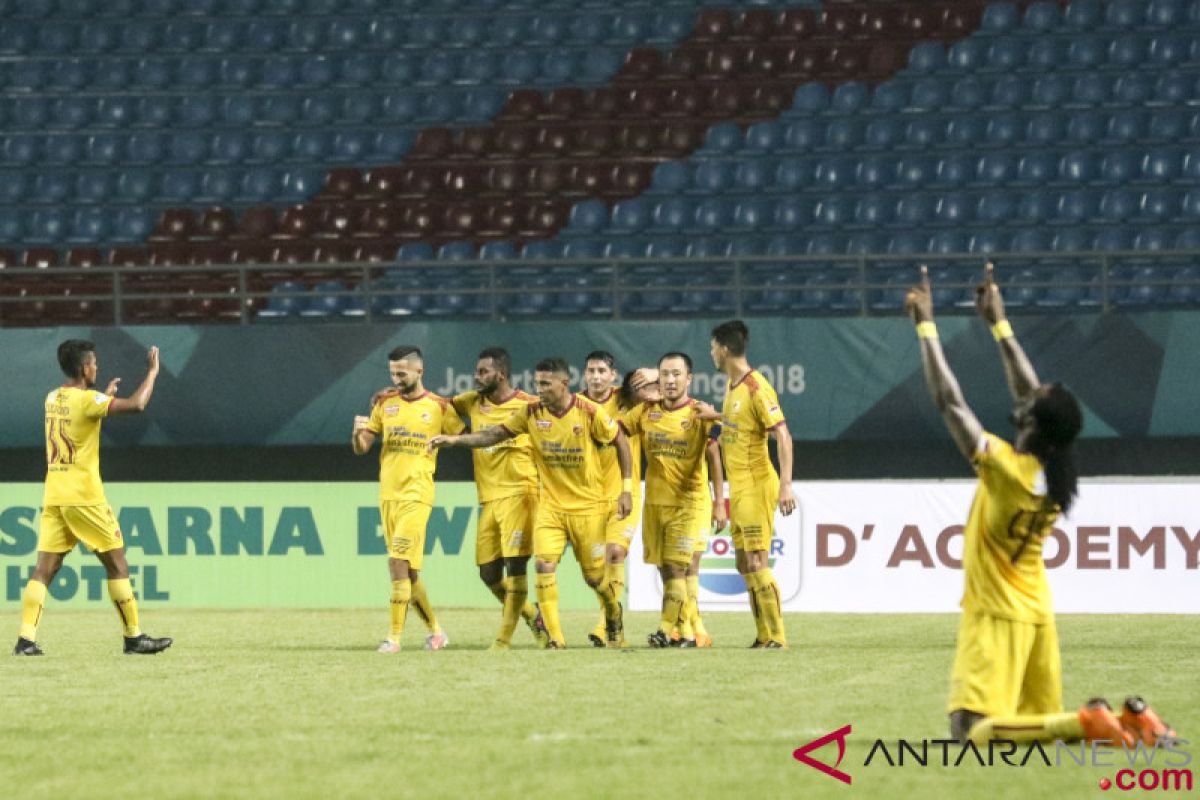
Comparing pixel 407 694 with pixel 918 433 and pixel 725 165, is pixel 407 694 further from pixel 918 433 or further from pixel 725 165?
pixel 725 165

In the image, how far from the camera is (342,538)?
64.6 feet

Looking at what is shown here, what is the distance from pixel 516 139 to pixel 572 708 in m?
16.0

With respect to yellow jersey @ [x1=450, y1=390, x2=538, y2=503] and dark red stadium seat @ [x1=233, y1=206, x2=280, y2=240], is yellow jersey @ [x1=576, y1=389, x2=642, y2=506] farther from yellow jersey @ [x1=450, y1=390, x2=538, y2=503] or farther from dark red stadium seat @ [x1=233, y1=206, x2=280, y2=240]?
dark red stadium seat @ [x1=233, y1=206, x2=280, y2=240]

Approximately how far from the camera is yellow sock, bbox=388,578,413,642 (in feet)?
44.9

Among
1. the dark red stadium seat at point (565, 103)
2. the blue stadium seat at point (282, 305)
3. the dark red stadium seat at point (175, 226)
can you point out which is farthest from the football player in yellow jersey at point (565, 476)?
the dark red stadium seat at point (175, 226)

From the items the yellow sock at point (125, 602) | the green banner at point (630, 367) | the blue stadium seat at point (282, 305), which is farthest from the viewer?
the blue stadium seat at point (282, 305)

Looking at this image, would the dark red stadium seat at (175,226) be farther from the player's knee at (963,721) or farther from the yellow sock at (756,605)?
the player's knee at (963,721)

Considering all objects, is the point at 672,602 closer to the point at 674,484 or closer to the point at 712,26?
the point at 674,484

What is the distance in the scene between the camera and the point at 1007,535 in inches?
291

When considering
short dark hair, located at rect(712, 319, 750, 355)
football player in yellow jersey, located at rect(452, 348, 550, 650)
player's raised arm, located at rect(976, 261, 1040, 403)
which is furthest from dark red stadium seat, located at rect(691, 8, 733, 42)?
player's raised arm, located at rect(976, 261, 1040, 403)

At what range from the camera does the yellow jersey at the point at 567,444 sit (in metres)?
13.7

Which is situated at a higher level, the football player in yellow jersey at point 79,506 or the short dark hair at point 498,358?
the short dark hair at point 498,358

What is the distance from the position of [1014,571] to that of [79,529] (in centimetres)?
811

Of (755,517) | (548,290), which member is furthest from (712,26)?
(755,517)
